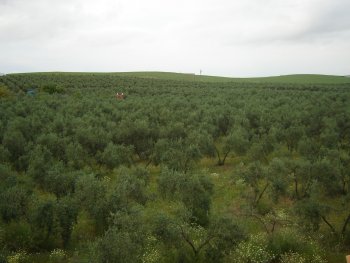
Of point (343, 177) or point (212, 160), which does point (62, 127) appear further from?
point (343, 177)

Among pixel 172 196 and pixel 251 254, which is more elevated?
pixel 251 254

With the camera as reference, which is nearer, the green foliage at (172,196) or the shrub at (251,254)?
the shrub at (251,254)

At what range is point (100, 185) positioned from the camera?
20234mm

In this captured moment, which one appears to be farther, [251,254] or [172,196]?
[172,196]

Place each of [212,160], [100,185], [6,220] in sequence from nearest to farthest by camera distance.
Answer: [6,220]
[100,185]
[212,160]

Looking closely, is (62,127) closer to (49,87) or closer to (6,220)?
(6,220)

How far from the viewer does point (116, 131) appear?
37812 mm

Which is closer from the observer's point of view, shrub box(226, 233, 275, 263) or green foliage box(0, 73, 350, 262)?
shrub box(226, 233, 275, 263)

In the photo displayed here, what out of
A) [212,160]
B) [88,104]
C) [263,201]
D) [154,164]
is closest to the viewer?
[263,201]

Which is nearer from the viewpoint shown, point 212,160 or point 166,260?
point 166,260

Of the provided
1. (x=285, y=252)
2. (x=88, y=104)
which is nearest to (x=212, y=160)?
(x=285, y=252)

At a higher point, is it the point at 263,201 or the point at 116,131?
the point at 116,131

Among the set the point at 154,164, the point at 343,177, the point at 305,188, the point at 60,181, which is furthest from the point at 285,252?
the point at 154,164

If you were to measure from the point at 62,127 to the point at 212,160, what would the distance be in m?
18.3
